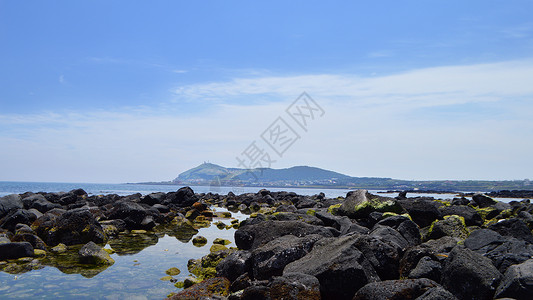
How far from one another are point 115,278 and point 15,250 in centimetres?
403

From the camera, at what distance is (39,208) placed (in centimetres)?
2033

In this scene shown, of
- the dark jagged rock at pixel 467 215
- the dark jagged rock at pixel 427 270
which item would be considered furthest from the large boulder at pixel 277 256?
the dark jagged rock at pixel 467 215

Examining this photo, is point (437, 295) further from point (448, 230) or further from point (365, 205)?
point (365, 205)

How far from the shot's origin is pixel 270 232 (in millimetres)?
10414

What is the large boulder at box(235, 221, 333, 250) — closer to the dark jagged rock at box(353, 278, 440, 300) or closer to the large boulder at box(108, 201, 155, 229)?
the dark jagged rock at box(353, 278, 440, 300)

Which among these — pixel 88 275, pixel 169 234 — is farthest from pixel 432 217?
pixel 88 275

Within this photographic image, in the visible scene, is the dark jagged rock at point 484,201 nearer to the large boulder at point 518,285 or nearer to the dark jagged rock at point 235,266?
the large boulder at point 518,285

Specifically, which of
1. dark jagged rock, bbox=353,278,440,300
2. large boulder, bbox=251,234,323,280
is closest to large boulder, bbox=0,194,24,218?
large boulder, bbox=251,234,323,280

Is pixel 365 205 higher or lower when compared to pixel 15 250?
higher

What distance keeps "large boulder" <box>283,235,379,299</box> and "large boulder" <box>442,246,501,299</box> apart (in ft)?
4.18

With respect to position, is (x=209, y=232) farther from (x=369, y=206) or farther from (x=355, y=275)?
(x=355, y=275)

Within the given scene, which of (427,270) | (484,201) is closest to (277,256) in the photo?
(427,270)

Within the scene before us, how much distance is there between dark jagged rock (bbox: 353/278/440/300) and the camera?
18.6ft

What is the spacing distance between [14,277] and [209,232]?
907 centimetres
